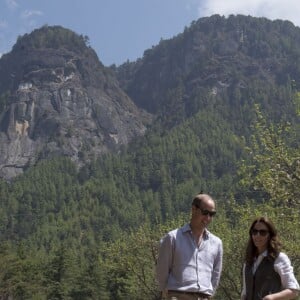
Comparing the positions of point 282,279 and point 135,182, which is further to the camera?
point 135,182

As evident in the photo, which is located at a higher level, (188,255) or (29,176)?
(29,176)

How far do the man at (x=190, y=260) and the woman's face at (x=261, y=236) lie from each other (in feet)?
1.68

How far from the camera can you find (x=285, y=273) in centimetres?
618

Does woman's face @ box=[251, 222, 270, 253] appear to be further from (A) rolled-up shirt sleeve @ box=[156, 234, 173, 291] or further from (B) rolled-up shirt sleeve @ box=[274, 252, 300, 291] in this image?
(A) rolled-up shirt sleeve @ box=[156, 234, 173, 291]

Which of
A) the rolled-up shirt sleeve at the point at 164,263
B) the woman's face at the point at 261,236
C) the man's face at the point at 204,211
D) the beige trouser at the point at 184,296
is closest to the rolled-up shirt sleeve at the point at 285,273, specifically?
the woman's face at the point at 261,236

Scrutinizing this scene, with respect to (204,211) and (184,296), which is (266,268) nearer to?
(204,211)

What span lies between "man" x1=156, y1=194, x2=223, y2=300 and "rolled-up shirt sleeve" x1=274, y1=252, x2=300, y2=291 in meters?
0.86

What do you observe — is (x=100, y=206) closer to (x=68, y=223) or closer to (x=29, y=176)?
(x=68, y=223)

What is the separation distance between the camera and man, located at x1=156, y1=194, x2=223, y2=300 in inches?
264

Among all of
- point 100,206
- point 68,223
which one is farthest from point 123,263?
point 100,206

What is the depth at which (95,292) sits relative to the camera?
66.9 metres

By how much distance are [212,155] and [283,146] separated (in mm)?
181846

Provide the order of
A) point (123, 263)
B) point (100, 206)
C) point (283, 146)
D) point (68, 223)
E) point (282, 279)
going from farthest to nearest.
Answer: point (100, 206) < point (68, 223) < point (123, 263) < point (283, 146) < point (282, 279)

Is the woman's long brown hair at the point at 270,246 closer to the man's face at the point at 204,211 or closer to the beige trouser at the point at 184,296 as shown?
the man's face at the point at 204,211
